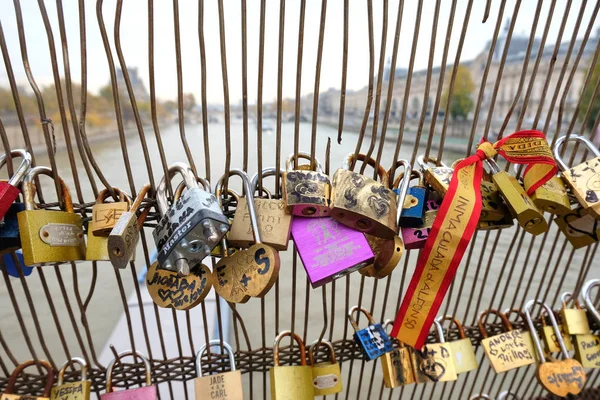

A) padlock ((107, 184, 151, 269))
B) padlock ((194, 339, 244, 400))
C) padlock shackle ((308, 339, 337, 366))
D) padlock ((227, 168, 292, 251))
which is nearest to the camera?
padlock ((107, 184, 151, 269))

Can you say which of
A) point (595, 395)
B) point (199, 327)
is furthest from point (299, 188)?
point (199, 327)

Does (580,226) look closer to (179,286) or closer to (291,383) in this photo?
(291,383)

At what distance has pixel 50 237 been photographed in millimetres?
512

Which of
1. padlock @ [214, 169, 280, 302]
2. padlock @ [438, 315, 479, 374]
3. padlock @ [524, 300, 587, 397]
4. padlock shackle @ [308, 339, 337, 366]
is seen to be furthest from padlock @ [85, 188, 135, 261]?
padlock @ [524, 300, 587, 397]

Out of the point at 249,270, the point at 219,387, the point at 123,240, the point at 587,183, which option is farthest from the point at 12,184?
the point at 587,183

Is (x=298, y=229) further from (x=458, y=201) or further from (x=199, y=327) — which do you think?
(x=199, y=327)

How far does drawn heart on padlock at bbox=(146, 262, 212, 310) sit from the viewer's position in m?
0.54

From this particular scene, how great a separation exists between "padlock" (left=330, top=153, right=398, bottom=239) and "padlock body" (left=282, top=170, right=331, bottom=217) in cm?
1

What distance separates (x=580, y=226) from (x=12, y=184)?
2.97 feet

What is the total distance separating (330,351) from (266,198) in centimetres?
36

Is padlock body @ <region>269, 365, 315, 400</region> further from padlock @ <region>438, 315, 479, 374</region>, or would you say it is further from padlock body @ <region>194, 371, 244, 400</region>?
padlock @ <region>438, 315, 479, 374</region>

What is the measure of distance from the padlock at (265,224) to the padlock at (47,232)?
0.21 metres

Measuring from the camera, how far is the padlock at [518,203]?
60 cm

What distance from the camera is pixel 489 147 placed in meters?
0.64
